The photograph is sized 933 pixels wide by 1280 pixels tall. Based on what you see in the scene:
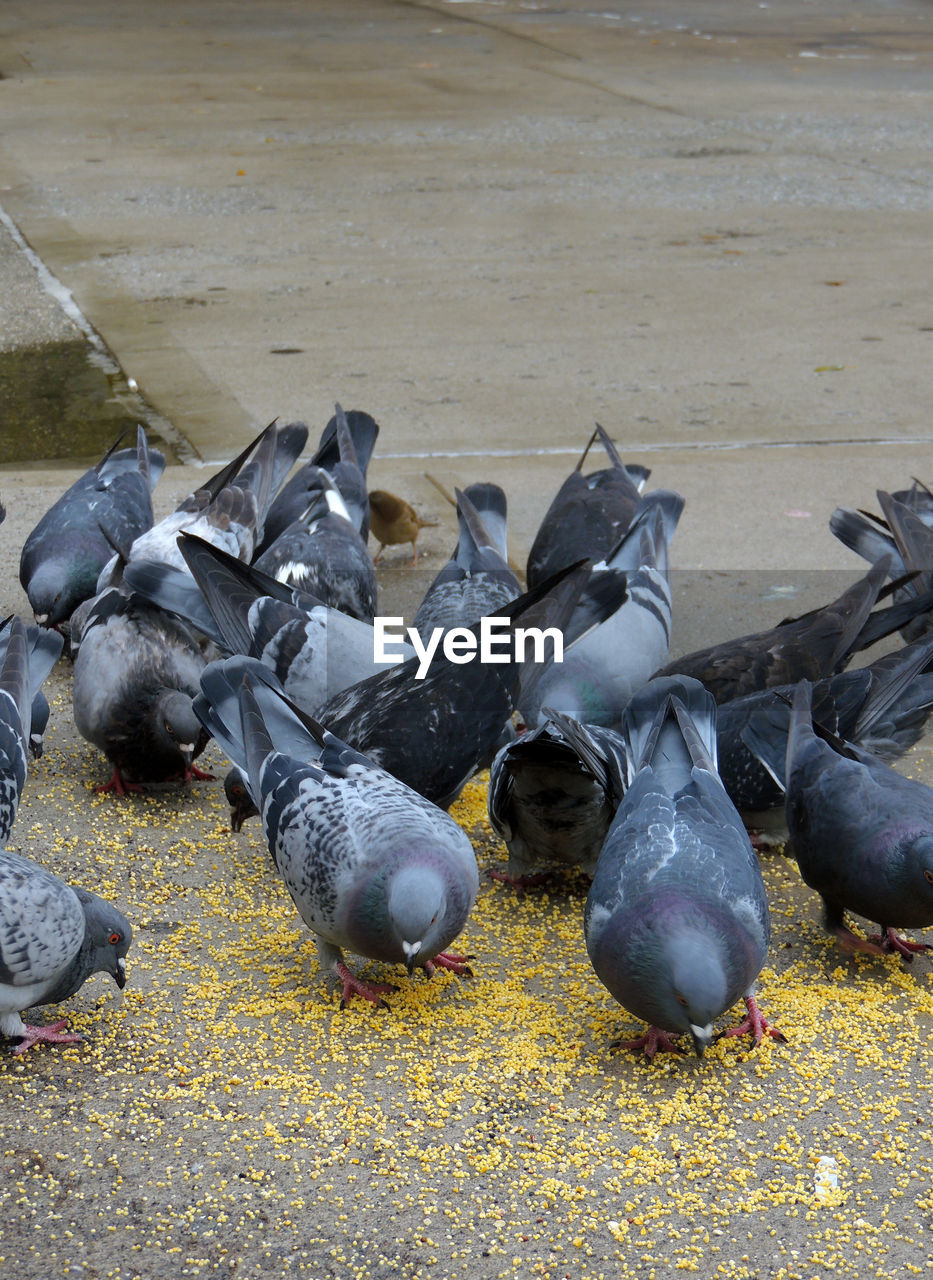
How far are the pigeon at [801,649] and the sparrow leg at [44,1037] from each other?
2.10 metres

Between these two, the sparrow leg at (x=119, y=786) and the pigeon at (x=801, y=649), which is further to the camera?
the sparrow leg at (x=119, y=786)

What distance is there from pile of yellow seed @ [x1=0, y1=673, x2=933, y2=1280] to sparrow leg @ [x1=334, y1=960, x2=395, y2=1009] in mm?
37

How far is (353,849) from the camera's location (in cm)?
338

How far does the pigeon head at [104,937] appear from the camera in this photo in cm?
330

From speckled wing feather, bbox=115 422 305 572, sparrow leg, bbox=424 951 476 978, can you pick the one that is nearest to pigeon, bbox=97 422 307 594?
speckled wing feather, bbox=115 422 305 572

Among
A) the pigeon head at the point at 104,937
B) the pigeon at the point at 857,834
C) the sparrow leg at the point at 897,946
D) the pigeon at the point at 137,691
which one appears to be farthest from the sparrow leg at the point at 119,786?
the sparrow leg at the point at 897,946

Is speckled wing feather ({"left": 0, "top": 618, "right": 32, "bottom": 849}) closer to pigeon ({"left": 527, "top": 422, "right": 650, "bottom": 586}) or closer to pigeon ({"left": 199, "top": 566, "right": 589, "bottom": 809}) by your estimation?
pigeon ({"left": 199, "top": 566, "right": 589, "bottom": 809})

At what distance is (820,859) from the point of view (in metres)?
3.62

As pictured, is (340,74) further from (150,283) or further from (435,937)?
(435,937)

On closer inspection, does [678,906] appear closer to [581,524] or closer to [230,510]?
[581,524]

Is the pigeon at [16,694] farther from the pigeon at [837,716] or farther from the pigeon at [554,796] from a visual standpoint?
the pigeon at [837,716]

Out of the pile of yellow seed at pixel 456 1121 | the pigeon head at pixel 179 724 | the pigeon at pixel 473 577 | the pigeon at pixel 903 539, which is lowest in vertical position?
the pile of yellow seed at pixel 456 1121

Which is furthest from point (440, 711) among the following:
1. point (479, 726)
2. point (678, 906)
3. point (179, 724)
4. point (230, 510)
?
point (230, 510)

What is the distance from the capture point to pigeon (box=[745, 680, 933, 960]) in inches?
136
